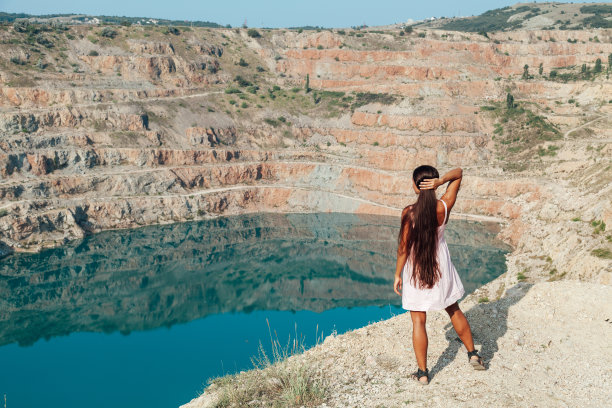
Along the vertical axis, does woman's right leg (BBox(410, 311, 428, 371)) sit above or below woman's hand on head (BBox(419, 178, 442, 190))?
below

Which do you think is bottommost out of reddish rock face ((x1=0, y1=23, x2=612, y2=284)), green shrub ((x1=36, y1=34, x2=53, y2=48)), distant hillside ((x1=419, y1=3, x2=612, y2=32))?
reddish rock face ((x1=0, y1=23, x2=612, y2=284))

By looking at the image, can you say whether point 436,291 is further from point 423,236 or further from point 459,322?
point 423,236

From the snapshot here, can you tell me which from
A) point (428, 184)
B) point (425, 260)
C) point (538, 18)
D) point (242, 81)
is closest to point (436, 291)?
point (425, 260)

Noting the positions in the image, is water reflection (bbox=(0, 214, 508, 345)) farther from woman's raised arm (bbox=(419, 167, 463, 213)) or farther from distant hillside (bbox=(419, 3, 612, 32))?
distant hillside (bbox=(419, 3, 612, 32))

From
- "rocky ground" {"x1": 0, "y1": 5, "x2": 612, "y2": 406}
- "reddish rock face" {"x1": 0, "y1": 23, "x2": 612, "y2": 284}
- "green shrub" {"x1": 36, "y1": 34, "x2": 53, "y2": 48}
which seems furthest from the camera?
"green shrub" {"x1": 36, "y1": 34, "x2": 53, "y2": 48}

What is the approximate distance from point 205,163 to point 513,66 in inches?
2185

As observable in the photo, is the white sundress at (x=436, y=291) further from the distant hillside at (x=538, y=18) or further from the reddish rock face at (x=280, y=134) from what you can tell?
the distant hillside at (x=538, y=18)

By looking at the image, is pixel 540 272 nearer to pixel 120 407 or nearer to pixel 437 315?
pixel 437 315

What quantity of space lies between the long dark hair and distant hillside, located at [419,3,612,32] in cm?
13198

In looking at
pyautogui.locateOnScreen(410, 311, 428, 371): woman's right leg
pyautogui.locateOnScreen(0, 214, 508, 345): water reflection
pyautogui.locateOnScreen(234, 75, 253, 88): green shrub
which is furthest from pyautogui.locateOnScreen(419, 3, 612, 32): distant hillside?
pyautogui.locateOnScreen(410, 311, 428, 371): woman's right leg

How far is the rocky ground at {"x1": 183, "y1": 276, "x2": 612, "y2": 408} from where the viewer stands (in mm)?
10611

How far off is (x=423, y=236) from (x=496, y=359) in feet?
12.1

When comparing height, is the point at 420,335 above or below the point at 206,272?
above

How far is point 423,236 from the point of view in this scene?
1070 cm
